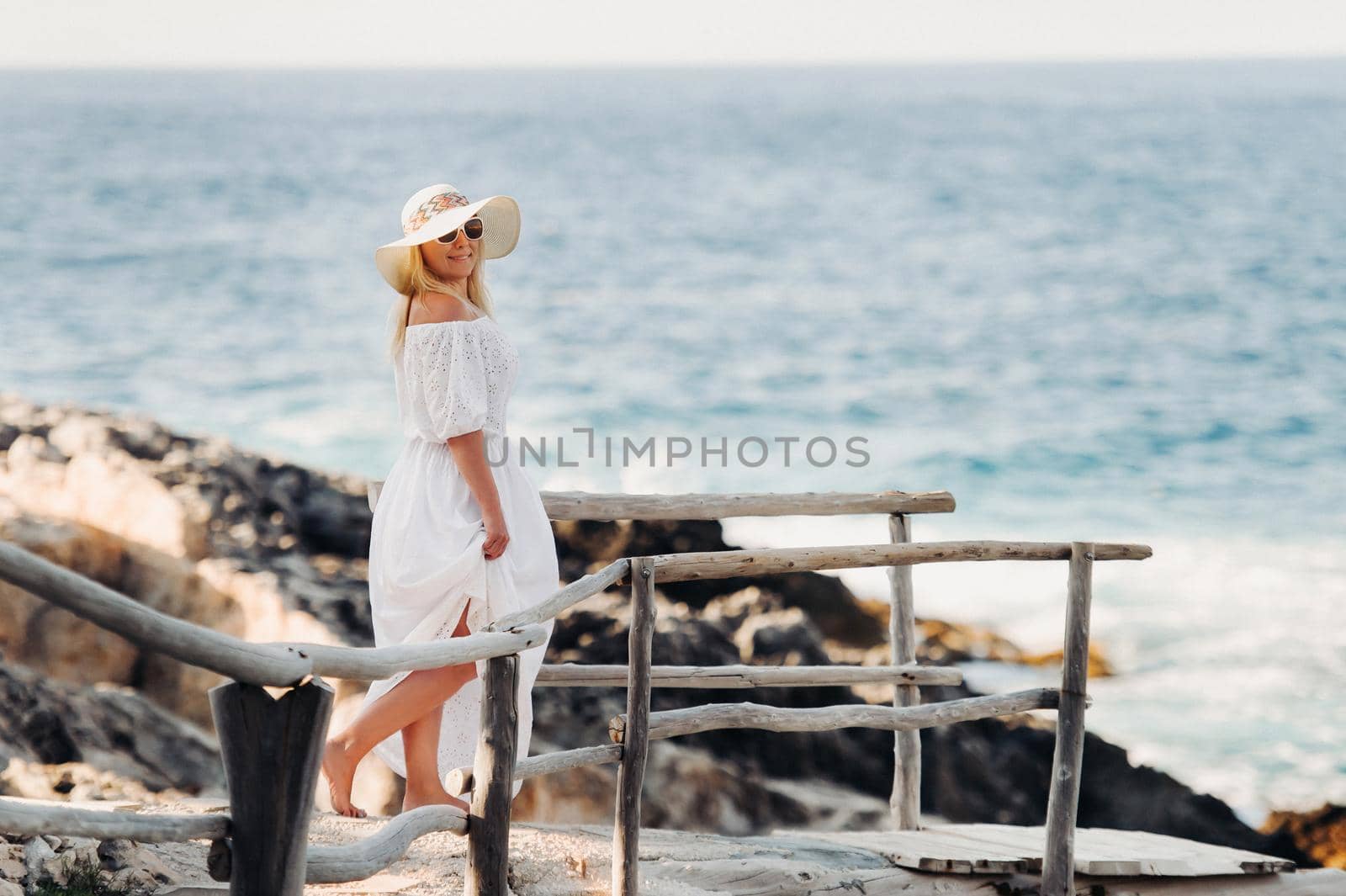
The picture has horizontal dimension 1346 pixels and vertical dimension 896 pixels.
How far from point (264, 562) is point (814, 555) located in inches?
184

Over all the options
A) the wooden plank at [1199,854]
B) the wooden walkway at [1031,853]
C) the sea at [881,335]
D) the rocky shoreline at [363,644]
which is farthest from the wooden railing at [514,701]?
the sea at [881,335]

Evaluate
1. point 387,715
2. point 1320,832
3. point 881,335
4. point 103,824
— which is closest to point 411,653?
point 103,824

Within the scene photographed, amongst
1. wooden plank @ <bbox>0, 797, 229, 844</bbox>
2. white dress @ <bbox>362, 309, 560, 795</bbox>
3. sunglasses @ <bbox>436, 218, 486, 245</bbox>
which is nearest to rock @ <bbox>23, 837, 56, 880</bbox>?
white dress @ <bbox>362, 309, 560, 795</bbox>

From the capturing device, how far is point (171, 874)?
371 centimetres

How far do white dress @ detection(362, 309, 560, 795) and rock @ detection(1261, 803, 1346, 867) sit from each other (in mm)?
6157

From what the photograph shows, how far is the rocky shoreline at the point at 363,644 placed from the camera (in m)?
Answer: 6.92

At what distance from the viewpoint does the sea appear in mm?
13266

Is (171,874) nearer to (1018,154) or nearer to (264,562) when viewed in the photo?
(264,562)

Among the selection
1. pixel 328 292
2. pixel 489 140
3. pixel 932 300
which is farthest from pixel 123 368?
pixel 489 140

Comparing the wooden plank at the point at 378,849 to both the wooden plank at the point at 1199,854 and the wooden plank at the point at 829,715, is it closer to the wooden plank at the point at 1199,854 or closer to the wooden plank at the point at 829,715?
the wooden plank at the point at 829,715

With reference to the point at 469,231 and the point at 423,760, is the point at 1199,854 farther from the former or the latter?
the point at 469,231

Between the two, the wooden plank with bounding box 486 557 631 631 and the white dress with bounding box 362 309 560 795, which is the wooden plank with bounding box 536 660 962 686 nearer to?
the white dress with bounding box 362 309 560 795

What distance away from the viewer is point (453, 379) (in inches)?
156

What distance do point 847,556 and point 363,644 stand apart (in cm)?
403
